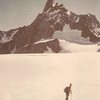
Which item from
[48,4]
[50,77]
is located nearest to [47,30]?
[48,4]

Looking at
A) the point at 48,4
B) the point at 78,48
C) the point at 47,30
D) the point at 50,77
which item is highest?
the point at 48,4

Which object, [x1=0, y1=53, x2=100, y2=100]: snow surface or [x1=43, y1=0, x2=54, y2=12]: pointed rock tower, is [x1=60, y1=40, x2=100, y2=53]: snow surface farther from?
[x1=43, y1=0, x2=54, y2=12]: pointed rock tower

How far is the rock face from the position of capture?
61.2 inches

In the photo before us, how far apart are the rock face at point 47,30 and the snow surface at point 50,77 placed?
0.06 m

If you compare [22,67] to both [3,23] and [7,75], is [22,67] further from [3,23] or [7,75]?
[3,23]

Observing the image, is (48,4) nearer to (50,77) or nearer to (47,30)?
(47,30)

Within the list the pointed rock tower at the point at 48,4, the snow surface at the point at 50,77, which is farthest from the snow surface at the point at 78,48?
the pointed rock tower at the point at 48,4

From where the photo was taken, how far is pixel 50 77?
152 centimetres

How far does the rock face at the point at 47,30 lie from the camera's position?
1.55 m

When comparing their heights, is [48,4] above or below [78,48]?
above

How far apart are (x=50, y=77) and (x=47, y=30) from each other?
0.26 meters

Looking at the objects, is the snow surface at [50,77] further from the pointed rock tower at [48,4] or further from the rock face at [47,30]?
the pointed rock tower at [48,4]

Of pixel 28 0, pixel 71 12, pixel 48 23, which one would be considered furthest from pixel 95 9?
pixel 28 0

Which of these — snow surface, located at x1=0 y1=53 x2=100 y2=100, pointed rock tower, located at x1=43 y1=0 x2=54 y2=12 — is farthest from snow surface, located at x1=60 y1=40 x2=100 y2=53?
pointed rock tower, located at x1=43 y1=0 x2=54 y2=12
